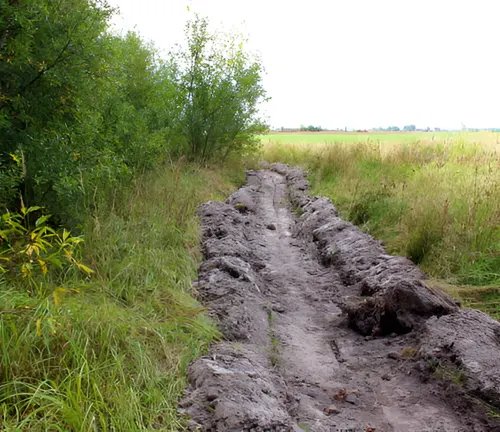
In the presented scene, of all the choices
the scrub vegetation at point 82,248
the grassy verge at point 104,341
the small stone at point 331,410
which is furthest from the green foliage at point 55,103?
the small stone at point 331,410

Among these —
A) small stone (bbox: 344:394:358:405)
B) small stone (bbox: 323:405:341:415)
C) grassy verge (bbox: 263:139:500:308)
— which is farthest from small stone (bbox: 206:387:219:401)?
grassy verge (bbox: 263:139:500:308)

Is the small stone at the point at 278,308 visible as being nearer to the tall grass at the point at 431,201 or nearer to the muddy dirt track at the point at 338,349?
the muddy dirt track at the point at 338,349

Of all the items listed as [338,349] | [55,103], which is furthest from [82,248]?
[338,349]

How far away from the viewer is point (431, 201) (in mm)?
6551

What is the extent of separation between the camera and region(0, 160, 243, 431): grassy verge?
228cm

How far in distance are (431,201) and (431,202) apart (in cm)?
4

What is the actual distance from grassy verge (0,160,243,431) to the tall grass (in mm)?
3102

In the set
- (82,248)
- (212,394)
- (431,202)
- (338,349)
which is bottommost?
(338,349)

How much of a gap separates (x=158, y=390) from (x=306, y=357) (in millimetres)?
1776

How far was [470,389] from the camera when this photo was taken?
3271 millimetres

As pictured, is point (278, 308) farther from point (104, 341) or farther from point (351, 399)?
point (104, 341)

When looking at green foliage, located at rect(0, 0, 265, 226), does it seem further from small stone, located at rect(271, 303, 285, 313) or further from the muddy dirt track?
small stone, located at rect(271, 303, 285, 313)

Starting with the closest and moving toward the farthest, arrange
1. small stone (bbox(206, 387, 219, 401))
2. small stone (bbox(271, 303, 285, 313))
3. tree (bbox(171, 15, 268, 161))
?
small stone (bbox(206, 387, 219, 401)) → small stone (bbox(271, 303, 285, 313)) → tree (bbox(171, 15, 268, 161))

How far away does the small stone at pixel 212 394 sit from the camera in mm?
2812
